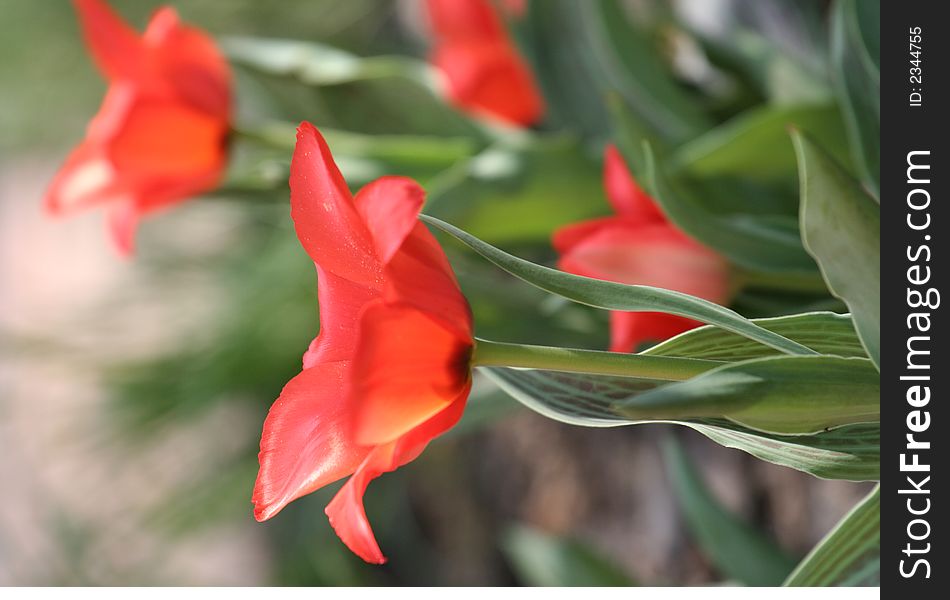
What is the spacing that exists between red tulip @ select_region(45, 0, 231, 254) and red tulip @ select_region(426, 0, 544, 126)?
0.36 feet

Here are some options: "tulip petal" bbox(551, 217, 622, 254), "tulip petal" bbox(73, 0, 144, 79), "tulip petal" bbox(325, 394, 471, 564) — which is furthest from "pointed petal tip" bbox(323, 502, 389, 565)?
"tulip petal" bbox(73, 0, 144, 79)

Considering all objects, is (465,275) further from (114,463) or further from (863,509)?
(114,463)

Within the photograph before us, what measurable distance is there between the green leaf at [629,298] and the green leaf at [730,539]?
23 centimetres

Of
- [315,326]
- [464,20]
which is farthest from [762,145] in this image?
[315,326]

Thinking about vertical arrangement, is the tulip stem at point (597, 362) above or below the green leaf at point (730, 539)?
above

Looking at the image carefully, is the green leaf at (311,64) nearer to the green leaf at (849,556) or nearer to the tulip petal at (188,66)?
the tulip petal at (188,66)

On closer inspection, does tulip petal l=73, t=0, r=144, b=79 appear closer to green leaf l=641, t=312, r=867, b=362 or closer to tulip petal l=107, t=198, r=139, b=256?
tulip petal l=107, t=198, r=139, b=256

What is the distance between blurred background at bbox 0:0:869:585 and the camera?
361 millimetres

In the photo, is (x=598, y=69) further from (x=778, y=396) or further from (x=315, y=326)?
(x=315, y=326)

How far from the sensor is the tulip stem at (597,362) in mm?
156

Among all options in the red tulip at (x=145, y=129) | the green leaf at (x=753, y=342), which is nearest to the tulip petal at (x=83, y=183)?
the red tulip at (x=145, y=129)

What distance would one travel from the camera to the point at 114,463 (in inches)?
33.3

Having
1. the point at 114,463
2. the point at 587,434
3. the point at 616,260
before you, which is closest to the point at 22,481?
the point at 114,463

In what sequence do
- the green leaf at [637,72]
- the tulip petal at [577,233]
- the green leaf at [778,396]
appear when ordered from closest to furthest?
the green leaf at [778,396]
the tulip petal at [577,233]
the green leaf at [637,72]
